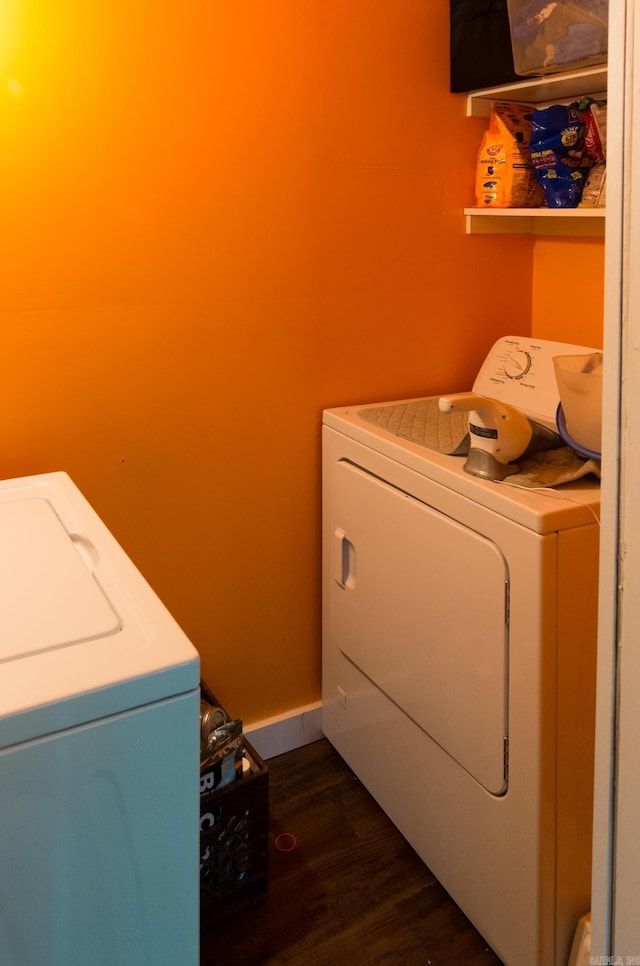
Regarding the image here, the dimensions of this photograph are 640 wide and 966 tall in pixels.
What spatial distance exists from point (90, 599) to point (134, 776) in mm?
249

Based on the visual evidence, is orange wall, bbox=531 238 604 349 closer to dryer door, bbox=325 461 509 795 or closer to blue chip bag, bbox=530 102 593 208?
blue chip bag, bbox=530 102 593 208

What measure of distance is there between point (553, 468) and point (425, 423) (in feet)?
1.32

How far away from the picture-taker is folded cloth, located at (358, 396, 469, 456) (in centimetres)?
164

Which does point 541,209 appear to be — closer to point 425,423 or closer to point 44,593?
point 425,423

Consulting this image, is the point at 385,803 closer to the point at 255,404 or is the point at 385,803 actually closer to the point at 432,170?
the point at 255,404

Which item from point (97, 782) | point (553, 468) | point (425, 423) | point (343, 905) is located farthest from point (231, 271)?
point (343, 905)

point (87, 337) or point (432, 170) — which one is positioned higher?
point (432, 170)

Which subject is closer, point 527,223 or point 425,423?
point 425,423

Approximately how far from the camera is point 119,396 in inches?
67.6

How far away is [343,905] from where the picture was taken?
1.69 meters

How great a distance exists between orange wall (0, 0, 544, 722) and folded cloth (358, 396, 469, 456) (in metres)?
0.11

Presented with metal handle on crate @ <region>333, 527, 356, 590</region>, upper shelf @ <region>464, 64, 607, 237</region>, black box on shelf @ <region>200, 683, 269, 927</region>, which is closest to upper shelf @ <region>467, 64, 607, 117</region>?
upper shelf @ <region>464, 64, 607, 237</region>

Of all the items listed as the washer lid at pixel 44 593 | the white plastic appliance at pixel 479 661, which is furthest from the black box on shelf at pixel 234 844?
the washer lid at pixel 44 593

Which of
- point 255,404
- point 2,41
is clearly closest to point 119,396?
point 255,404
